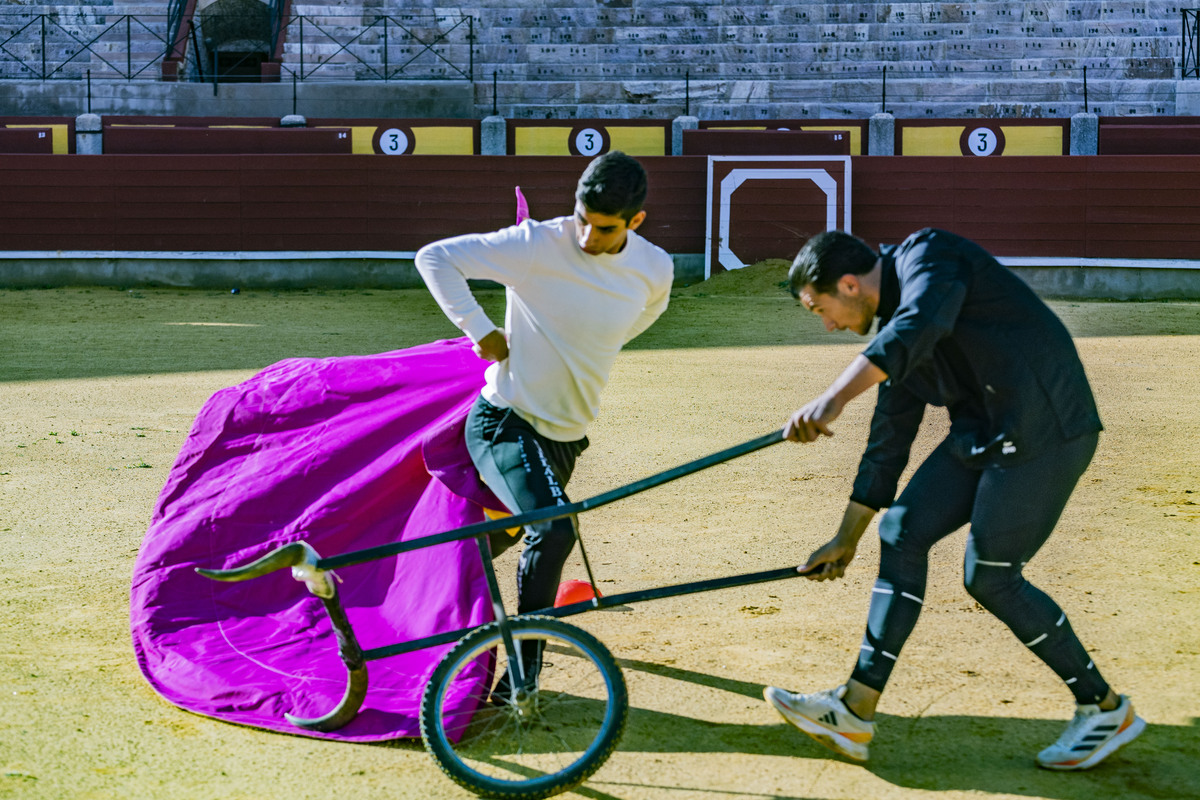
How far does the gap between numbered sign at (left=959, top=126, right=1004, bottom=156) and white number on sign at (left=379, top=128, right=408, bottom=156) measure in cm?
580

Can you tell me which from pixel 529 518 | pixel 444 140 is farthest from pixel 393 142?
pixel 529 518

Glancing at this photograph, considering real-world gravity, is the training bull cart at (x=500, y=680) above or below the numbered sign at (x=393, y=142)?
below

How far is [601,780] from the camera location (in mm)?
2443

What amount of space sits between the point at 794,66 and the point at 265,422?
13.2 metres

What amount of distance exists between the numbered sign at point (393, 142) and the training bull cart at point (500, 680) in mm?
11427

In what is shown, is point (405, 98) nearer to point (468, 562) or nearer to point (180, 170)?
point (180, 170)

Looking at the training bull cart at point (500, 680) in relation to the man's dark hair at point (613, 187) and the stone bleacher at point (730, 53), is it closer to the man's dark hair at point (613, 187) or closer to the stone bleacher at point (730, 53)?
the man's dark hair at point (613, 187)

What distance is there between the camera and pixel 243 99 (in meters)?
15.3

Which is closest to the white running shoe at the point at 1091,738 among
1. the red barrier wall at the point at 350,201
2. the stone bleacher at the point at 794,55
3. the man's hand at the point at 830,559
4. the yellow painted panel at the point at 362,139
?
the man's hand at the point at 830,559

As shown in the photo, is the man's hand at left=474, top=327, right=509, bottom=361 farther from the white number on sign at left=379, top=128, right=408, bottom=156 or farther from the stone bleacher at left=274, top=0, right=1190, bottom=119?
the stone bleacher at left=274, top=0, right=1190, bottom=119

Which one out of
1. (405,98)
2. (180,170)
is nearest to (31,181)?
(180,170)

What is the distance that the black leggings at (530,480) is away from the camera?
101 inches

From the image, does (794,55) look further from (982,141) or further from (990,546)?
(990,546)

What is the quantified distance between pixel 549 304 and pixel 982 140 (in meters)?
11.7
